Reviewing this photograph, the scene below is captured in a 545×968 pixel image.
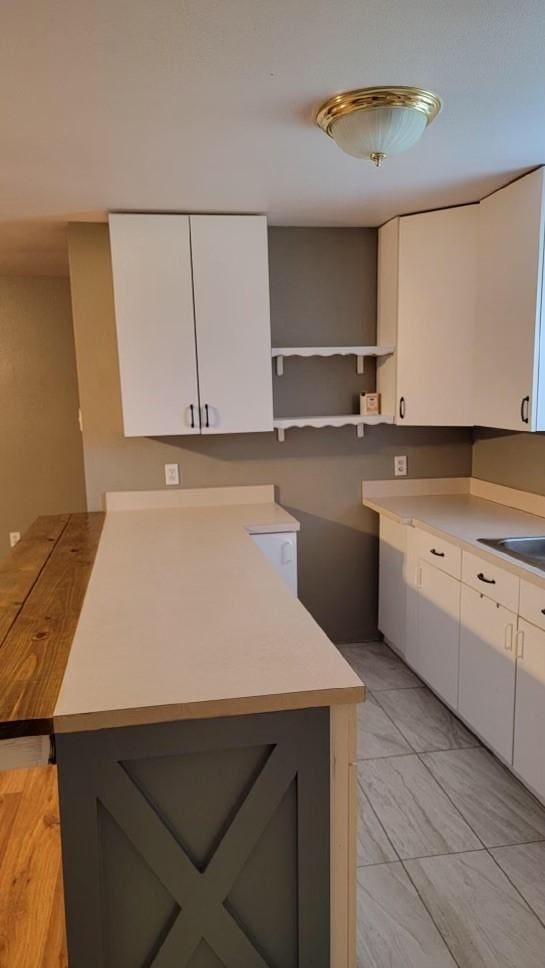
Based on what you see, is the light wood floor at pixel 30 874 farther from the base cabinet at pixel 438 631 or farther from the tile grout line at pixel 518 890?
the base cabinet at pixel 438 631

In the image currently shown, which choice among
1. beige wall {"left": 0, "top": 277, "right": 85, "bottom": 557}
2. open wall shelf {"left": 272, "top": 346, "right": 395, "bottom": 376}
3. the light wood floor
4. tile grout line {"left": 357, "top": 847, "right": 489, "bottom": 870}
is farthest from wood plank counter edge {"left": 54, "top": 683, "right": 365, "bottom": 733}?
beige wall {"left": 0, "top": 277, "right": 85, "bottom": 557}

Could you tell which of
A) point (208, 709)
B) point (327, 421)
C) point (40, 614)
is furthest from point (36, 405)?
point (208, 709)

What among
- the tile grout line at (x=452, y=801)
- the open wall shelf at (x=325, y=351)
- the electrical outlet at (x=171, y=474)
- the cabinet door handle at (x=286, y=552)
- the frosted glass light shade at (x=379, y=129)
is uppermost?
the frosted glass light shade at (x=379, y=129)

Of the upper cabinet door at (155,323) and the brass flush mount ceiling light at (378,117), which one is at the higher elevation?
the brass flush mount ceiling light at (378,117)

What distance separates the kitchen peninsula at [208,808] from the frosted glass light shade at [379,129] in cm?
146

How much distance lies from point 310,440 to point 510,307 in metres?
1.27

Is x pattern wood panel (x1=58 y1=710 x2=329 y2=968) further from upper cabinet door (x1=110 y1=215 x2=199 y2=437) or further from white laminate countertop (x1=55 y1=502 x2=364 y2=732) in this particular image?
upper cabinet door (x1=110 y1=215 x2=199 y2=437)

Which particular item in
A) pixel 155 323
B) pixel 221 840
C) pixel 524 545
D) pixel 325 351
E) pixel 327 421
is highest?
pixel 155 323

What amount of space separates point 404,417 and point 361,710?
1471mm

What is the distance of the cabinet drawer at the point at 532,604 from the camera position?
Answer: 2100 millimetres

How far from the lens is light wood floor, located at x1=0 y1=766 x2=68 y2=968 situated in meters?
1.66

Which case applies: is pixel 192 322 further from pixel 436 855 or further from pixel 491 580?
pixel 436 855

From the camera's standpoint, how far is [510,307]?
2.70 meters

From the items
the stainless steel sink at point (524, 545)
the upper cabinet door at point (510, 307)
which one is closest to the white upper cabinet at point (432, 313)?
the upper cabinet door at point (510, 307)
